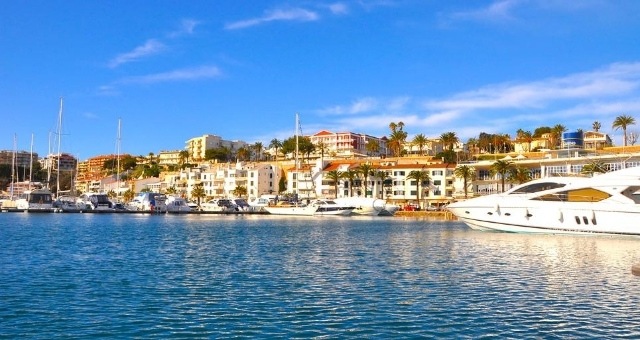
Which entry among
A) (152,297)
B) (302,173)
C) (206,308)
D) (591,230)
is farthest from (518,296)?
(302,173)

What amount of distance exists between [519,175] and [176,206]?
79.9 metres

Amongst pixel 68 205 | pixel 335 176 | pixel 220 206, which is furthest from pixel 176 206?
pixel 335 176

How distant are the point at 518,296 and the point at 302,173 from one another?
145172 millimetres

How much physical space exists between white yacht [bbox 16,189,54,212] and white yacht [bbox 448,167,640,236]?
11015 centimetres

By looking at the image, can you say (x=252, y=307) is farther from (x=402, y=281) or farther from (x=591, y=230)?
(x=591, y=230)

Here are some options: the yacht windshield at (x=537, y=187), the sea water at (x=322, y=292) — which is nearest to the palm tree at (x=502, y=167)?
the yacht windshield at (x=537, y=187)

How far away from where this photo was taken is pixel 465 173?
13212 centimetres

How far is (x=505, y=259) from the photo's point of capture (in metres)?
37.9

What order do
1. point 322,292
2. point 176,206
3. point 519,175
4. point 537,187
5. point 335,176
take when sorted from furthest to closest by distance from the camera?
point 335,176, point 176,206, point 519,175, point 537,187, point 322,292

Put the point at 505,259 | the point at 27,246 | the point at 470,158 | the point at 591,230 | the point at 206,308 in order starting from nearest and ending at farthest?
the point at 206,308 < the point at 505,259 < the point at 27,246 < the point at 591,230 < the point at 470,158

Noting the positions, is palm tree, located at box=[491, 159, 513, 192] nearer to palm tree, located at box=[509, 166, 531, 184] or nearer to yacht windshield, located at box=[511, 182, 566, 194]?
palm tree, located at box=[509, 166, 531, 184]

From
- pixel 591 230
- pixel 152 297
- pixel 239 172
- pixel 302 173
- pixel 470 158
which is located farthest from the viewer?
pixel 470 158

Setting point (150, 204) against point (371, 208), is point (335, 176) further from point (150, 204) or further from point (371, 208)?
point (150, 204)

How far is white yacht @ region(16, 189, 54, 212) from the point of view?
458 ft
